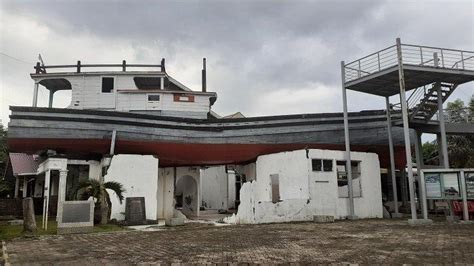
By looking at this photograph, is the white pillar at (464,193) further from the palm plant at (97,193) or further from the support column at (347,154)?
the palm plant at (97,193)

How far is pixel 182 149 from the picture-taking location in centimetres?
2089

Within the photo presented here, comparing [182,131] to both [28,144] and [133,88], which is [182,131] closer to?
[133,88]

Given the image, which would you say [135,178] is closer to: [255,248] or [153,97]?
[153,97]

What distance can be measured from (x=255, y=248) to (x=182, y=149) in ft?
40.1

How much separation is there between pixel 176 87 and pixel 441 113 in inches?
601

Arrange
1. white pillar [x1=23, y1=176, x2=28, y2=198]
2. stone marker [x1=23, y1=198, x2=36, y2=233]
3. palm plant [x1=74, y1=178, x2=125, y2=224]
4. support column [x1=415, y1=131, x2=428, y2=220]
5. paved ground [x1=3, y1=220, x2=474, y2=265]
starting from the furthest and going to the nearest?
white pillar [x1=23, y1=176, x2=28, y2=198]
support column [x1=415, y1=131, x2=428, y2=220]
palm plant [x1=74, y1=178, x2=125, y2=224]
stone marker [x1=23, y1=198, x2=36, y2=233]
paved ground [x1=3, y1=220, x2=474, y2=265]

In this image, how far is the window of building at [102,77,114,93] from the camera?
75.7 feet

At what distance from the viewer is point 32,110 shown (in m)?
18.4

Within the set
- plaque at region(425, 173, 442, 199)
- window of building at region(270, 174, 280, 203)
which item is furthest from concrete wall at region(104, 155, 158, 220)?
plaque at region(425, 173, 442, 199)

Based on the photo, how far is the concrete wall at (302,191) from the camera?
683 inches

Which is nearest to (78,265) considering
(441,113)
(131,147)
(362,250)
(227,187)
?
(362,250)

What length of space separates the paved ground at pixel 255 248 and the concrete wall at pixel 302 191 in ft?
16.1

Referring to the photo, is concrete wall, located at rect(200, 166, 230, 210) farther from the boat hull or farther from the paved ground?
the paved ground

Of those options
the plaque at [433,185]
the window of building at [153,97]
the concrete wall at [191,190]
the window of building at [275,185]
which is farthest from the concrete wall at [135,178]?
the plaque at [433,185]
